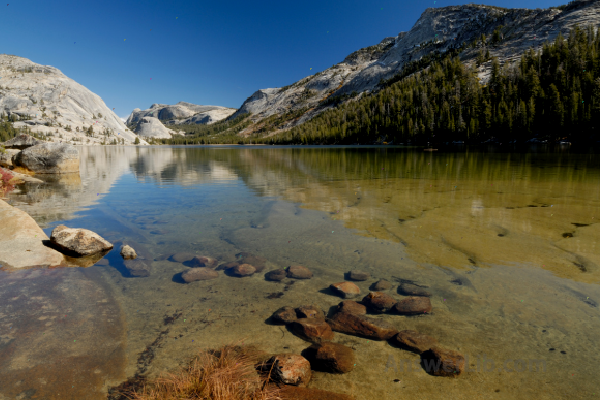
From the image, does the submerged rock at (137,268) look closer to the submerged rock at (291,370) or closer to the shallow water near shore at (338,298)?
the shallow water near shore at (338,298)

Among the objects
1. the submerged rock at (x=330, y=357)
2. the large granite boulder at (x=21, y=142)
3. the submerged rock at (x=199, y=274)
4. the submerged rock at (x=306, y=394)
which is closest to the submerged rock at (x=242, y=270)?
the submerged rock at (x=199, y=274)

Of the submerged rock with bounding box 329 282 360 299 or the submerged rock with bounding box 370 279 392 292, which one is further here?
the submerged rock with bounding box 370 279 392 292

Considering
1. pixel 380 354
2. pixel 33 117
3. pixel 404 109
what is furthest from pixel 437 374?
pixel 33 117

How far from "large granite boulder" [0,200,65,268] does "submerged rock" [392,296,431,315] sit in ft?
27.0

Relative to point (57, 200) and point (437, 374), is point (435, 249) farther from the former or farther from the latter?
point (57, 200)

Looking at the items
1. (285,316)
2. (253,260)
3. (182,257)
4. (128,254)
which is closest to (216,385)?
(285,316)

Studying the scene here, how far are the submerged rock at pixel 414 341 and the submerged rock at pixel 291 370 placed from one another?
160cm

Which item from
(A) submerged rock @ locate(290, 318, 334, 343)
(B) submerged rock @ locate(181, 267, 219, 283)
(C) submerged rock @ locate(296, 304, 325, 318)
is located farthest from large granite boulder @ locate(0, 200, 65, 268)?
(A) submerged rock @ locate(290, 318, 334, 343)

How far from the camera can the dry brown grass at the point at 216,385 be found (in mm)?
2908

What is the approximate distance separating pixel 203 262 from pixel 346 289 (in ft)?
12.6

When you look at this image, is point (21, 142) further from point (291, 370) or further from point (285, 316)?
point (291, 370)

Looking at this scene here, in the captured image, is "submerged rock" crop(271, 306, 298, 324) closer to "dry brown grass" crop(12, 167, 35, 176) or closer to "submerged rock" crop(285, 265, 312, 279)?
"submerged rock" crop(285, 265, 312, 279)

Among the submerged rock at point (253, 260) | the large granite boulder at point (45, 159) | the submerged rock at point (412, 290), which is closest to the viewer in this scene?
the submerged rock at point (412, 290)

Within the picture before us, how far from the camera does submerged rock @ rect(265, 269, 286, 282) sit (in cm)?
684
